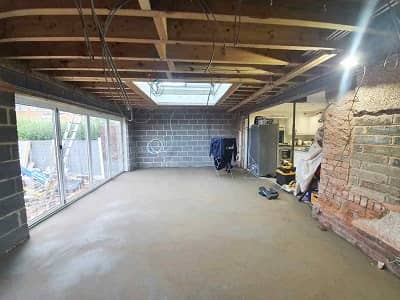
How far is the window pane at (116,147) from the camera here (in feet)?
19.7

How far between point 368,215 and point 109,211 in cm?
351

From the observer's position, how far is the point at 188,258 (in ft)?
6.93

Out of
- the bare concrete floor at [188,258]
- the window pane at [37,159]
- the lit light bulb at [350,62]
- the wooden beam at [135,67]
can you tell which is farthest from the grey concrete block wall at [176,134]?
the lit light bulb at [350,62]

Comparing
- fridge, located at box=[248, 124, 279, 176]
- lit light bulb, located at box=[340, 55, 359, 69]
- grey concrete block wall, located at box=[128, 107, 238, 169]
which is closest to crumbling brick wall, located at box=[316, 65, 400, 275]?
lit light bulb, located at box=[340, 55, 359, 69]

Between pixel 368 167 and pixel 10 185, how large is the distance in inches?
157

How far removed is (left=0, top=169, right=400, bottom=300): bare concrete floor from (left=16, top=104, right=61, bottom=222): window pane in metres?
0.32

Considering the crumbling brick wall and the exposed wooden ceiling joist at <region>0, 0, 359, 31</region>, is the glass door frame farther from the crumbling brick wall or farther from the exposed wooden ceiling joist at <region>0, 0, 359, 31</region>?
the crumbling brick wall

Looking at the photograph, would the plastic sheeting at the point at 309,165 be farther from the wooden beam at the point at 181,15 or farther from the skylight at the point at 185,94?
the skylight at the point at 185,94

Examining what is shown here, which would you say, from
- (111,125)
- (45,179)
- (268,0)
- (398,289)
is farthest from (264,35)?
(111,125)

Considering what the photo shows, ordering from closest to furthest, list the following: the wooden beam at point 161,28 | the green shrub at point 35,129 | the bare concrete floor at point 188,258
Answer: the wooden beam at point 161,28, the bare concrete floor at point 188,258, the green shrub at point 35,129

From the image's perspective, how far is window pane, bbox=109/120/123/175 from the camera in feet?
19.7

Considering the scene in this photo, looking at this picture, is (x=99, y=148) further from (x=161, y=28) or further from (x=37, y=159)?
(x=161, y=28)

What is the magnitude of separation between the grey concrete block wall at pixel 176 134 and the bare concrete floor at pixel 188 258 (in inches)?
151

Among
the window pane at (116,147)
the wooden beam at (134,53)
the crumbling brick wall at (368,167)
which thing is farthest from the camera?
the window pane at (116,147)
